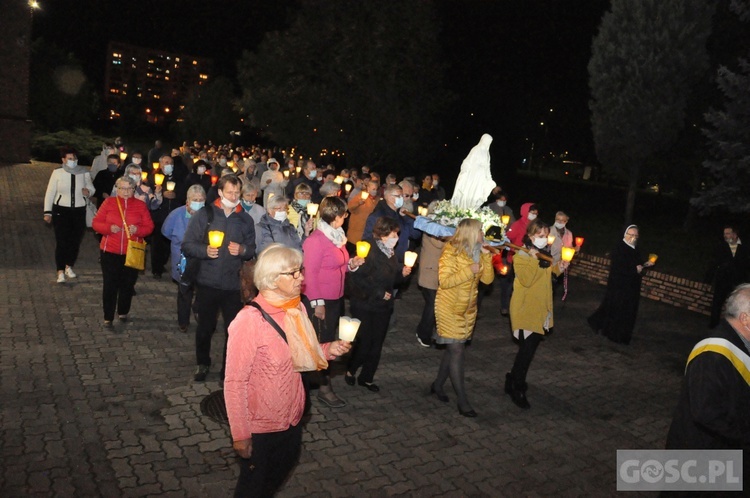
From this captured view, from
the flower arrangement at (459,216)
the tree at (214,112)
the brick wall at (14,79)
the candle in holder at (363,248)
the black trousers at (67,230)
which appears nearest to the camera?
the candle in holder at (363,248)

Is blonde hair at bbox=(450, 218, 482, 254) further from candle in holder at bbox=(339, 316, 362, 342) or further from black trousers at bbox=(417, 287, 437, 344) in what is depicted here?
candle in holder at bbox=(339, 316, 362, 342)

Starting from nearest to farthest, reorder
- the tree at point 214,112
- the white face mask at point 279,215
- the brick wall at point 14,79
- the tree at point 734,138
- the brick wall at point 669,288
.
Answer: the white face mask at point 279,215
the brick wall at point 669,288
the tree at point 734,138
the brick wall at point 14,79
the tree at point 214,112

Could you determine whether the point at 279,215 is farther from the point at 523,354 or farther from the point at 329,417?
the point at 523,354

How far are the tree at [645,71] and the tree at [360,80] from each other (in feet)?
23.7

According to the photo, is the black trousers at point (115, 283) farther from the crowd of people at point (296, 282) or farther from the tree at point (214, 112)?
the tree at point (214, 112)

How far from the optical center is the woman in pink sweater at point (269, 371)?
336 centimetres

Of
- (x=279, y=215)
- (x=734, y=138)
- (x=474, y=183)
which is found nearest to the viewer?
(x=279, y=215)

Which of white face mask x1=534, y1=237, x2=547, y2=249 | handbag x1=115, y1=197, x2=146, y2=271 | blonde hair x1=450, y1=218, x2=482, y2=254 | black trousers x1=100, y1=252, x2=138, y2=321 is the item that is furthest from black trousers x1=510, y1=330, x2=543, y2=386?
black trousers x1=100, y1=252, x2=138, y2=321

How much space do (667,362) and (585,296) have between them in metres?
4.29

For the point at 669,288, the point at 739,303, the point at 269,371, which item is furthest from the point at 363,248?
the point at 669,288

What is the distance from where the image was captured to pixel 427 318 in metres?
8.59

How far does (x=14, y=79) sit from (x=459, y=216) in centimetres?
3094

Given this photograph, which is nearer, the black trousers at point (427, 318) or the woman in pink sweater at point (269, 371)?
the woman in pink sweater at point (269, 371)

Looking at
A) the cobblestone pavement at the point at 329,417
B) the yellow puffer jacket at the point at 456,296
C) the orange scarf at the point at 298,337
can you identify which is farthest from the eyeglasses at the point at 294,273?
the yellow puffer jacket at the point at 456,296
